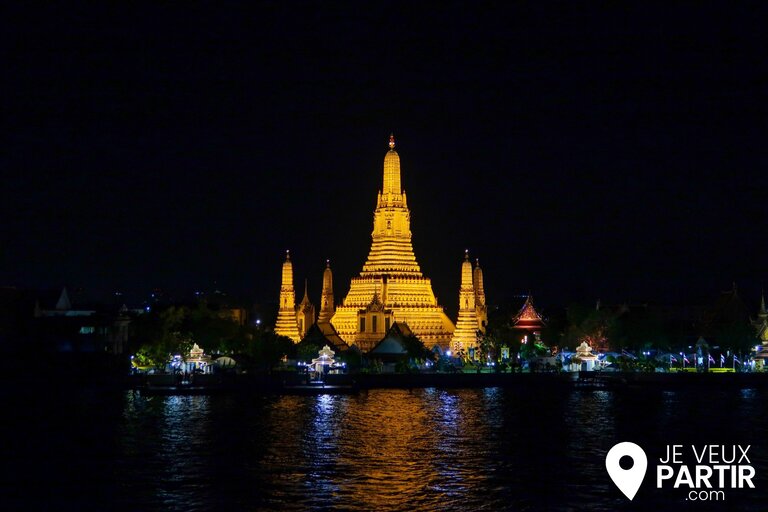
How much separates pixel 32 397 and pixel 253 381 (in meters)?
15.4

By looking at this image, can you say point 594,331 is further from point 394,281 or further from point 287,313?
point 287,313

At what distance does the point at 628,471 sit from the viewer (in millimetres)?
42969

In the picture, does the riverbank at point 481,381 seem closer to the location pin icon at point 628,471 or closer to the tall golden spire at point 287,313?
the tall golden spire at point 287,313

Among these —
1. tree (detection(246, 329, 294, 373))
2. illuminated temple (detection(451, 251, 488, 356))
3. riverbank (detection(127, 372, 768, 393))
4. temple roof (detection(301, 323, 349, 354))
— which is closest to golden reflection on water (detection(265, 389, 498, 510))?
riverbank (detection(127, 372, 768, 393))

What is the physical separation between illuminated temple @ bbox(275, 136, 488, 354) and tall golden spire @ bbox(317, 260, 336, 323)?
377 centimetres

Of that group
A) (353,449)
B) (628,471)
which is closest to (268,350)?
(353,449)

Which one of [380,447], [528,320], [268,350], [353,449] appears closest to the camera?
[353,449]

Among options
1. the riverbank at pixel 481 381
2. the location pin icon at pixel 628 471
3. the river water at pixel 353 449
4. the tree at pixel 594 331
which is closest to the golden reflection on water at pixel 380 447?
the river water at pixel 353 449

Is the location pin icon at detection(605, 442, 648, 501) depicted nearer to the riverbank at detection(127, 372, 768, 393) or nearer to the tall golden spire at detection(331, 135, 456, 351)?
the riverbank at detection(127, 372, 768, 393)

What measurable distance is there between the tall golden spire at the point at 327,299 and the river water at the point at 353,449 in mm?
41243

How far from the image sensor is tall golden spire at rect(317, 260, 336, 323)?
11988 cm

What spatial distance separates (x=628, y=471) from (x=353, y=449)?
1222 cm

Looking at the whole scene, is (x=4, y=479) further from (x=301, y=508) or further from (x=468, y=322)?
(x=468, y=322)

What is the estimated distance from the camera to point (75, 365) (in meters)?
86.4
